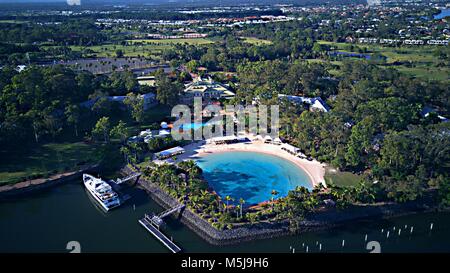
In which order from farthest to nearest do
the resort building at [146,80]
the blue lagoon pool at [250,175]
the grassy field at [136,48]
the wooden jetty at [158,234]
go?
1. the grassy field at [136,48]
2. the resort building at [146,80]
3. the blue lagoon pool at [250,175]
4. the wooden jetty at [158,234]

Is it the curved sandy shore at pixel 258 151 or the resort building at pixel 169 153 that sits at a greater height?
the resort building at pixel 169 153

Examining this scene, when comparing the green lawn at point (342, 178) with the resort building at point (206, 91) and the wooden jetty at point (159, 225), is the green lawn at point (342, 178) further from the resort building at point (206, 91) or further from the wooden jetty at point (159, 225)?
the resort building at point (206, 91)

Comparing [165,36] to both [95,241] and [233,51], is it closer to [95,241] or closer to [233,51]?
[233,51]

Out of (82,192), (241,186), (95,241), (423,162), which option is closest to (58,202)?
(82,192)

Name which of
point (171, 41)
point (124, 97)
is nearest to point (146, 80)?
point (124, 97)

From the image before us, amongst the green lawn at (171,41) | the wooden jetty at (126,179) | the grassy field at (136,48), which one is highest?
the green lawn at (171,41)

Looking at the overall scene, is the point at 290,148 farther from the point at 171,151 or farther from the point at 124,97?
the point at 124,97

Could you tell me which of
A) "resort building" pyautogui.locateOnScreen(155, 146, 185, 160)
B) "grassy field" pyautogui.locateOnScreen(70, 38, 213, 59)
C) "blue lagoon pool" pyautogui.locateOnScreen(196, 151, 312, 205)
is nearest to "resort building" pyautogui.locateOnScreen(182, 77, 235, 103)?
"resort building" pyautogui.locateOnScreen(155, 146, 185, 160)

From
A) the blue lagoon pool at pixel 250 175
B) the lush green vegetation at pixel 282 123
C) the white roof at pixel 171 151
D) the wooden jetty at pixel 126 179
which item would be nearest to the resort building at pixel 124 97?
the lush green vegetation at pixel 282 123
